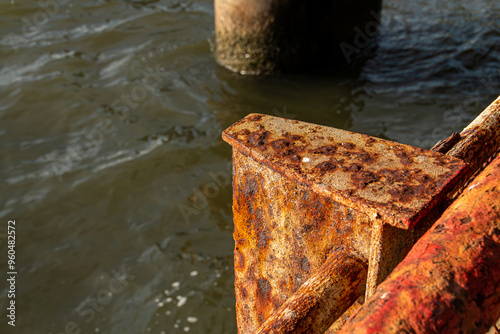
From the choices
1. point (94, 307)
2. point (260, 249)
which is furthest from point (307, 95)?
point (260, 249)

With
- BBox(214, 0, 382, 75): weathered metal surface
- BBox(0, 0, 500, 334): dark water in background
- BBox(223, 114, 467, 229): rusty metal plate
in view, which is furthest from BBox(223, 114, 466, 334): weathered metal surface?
BBox(214, 0, 382, 75): weathered metal surface

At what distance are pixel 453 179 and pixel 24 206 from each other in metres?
4.56

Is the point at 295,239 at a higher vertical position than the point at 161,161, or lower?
higher

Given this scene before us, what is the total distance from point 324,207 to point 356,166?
159 millimetres

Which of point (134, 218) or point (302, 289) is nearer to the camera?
point (302, 289)

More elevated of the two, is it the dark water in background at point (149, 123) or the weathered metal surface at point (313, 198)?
the weathered metal surface at point (313, 198)

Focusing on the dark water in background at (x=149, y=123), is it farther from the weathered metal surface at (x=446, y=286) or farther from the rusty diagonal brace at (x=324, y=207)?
the weathered metal surface at (x=446, y=286)

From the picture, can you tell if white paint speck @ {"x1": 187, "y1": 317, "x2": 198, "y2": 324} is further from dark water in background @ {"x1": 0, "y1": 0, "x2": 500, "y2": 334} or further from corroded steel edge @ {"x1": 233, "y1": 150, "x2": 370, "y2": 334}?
corroded steel edge @ {"x1": 233, "y1": 150, "x2": 370, "y2": 334}

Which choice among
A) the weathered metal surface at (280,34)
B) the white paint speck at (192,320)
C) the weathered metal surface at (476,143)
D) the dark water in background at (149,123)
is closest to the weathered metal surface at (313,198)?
the weathered metal surface at (476,143)

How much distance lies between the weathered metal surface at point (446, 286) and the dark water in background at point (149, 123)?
320 centimetres

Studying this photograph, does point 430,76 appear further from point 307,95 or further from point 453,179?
point 453,179

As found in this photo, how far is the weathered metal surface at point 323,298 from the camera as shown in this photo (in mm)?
1229

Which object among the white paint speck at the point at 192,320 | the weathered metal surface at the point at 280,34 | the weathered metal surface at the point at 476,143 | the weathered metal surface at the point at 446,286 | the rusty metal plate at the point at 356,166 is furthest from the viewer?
the weathered metal surface at the point at 280,34

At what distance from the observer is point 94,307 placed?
3977 millimetres
